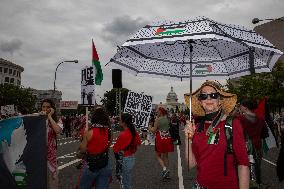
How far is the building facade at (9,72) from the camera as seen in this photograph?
122 meters

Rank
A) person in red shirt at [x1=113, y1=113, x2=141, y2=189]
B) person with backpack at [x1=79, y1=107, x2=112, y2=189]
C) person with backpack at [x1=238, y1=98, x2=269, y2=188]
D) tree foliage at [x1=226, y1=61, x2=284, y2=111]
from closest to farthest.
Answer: person with backpack at [x1=79, y1=107, x2=112, y2=189], person with backpack at [x1=238, y1=98, x2=269, y2=188], person in red shirt at [x1=113, y1=113, x2=141, y2=189], tree foliage at [x1=226, y1=61, x2=284, y2=111]

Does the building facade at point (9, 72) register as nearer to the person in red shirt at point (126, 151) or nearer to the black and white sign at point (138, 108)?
the black and white sign at point (138, 108)

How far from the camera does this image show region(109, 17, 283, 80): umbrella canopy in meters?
5.21

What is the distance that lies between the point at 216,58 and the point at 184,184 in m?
4.56

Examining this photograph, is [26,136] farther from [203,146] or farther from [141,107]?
[141,107]

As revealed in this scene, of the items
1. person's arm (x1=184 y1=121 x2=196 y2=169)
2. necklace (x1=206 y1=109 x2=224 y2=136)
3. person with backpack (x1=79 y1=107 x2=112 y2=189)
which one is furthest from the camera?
person with backpack (x1=79 y1=107 x2=112 y2=189)

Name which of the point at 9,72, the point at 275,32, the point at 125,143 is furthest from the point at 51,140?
the point at 9,72

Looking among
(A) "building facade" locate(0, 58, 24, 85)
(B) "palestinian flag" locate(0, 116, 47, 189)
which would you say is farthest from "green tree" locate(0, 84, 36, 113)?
(B) "palestinian flag" locate(0, 116, 47, 189)

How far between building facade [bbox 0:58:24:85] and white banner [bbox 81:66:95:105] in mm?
119889

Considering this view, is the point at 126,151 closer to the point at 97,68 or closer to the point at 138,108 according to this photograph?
the point at 97,68

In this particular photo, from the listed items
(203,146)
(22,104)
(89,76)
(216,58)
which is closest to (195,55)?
(216,58)

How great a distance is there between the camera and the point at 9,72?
12681 cm

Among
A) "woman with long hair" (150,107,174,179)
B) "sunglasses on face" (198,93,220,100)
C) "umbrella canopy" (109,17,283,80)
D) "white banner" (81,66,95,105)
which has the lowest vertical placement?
"woman with long hair" (150,107,174,179)

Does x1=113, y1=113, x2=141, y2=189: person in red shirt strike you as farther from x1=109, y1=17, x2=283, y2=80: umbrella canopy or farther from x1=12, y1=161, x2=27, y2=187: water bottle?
x1=12, y1=161, x2=27, y2=187: water bottle
